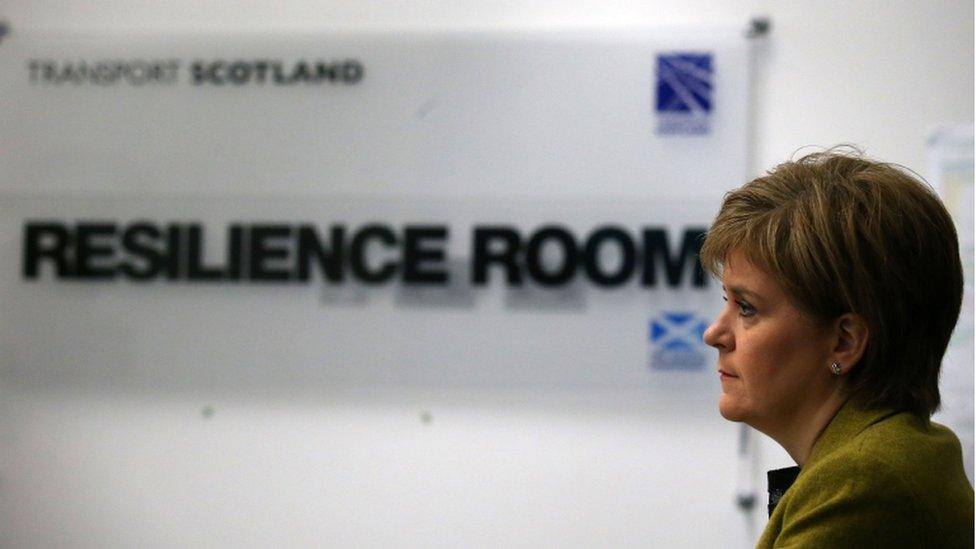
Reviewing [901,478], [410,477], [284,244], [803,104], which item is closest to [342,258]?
[284,244]

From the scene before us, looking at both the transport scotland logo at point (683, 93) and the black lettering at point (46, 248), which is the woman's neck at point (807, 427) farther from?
the black lettering at point (46, 248)

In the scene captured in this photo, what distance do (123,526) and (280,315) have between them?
86 centimetres

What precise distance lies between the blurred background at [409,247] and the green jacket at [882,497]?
2.06m

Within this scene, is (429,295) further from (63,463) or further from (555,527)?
(63,463)

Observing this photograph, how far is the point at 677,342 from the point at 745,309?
1.95 m

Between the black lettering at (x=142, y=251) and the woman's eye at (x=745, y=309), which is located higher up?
the woman's eye at (x=745, y=309)

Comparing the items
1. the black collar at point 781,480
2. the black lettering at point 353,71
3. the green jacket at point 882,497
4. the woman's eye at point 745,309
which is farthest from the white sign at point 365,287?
the green jacket at point 882,497

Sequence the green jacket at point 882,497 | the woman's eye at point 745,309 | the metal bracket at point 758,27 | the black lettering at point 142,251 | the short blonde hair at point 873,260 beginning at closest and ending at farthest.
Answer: the green jacket at point 882,497 < the short blonde hair at point 873,260 < the woman's eye at point 745,309 < the metal bracket at point 758,27 < the black lettering at point 142,251

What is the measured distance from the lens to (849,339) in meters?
1.21

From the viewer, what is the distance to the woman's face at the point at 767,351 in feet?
4.03

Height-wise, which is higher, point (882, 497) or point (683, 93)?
point (683, 93)

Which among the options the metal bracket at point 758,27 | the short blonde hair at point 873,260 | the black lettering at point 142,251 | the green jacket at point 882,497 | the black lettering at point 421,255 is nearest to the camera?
the green jacket at point 882,497

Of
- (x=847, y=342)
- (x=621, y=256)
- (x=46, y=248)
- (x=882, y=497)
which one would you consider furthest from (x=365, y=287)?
(x=882, y=497)

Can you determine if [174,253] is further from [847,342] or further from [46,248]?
[847,342]
